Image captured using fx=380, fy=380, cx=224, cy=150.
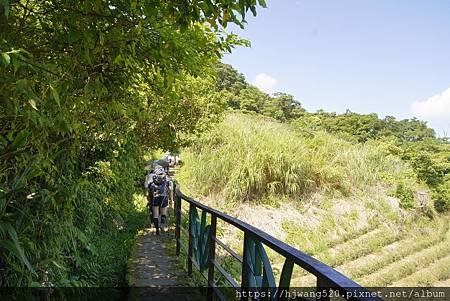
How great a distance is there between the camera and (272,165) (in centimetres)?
980

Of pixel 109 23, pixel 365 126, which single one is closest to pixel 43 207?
pixel 109 23

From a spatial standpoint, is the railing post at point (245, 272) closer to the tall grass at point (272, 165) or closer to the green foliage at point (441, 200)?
the tall grass at point (272, 165)

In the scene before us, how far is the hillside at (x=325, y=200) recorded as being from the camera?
852 centimetres

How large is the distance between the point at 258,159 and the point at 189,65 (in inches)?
298

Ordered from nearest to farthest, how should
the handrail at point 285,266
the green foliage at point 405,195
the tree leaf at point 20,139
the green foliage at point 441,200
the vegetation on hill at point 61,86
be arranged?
the handrail at point 285,266 < the tree leaf at point 20,139 < the vegetation on hill at point 61,86 < the green foliage at point 405,195 < the green foliage at point 441,200

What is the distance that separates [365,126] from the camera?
110 feet

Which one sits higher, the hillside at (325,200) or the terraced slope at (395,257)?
the hillside at (325,200)

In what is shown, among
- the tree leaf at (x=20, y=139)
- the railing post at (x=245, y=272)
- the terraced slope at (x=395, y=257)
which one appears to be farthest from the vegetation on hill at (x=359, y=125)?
the tree leaf at (x=20, y=139)

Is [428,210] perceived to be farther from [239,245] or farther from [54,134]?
[54,134]

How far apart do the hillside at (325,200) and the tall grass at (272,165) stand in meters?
0.03

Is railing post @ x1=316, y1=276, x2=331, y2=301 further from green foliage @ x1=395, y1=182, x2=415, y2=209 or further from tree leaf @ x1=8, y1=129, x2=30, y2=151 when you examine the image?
green foliage @ x1=395, y1=182, x2=415, y2=209

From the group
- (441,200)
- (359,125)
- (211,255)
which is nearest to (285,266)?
(211,255)

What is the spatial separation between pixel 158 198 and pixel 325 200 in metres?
5.02

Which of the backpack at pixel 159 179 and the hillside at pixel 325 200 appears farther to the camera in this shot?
the hillside at pixel 325 200
